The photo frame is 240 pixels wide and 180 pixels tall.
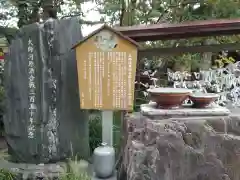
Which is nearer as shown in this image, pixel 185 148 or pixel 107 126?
pixel 185 148

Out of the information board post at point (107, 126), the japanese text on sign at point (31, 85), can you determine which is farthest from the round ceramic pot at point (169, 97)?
the japanese text on sign at point (31, 85)

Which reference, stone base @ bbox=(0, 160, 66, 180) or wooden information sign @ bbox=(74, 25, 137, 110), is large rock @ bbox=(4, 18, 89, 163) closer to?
stone base @ bbox=(0, 160, 66, 180)

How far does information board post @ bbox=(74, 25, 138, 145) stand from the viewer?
14.6 ft

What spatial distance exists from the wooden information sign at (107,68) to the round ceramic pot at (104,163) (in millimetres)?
657

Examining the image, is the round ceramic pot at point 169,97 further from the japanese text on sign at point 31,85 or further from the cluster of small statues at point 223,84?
the japanese text on sign at point 31,85

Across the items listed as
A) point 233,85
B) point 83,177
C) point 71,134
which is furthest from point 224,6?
point 83,177

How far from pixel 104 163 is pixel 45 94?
1.42 meters

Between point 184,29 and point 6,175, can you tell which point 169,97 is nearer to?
point 184,29

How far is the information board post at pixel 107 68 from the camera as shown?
4461 mm

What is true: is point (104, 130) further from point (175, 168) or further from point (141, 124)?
point (175, 168)

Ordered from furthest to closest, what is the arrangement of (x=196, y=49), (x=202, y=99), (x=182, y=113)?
(x=196, y=49) → (x=202, y=99) → (x=182, y=113)

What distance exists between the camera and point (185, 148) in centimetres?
387

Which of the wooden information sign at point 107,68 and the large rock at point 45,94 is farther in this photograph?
the large rock at point 45,94

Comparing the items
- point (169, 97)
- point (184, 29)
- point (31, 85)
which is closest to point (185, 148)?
point (169, 97)
